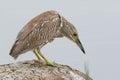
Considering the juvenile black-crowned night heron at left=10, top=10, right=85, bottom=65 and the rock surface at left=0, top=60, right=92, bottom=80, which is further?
the rock surface at left=0, top=60, right=92, bottom=80

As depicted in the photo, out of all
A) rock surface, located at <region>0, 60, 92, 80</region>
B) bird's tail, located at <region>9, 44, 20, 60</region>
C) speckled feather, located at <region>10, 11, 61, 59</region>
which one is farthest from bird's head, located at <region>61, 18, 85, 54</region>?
bird's tail, located at <region>9, 44, 20, 60</region>

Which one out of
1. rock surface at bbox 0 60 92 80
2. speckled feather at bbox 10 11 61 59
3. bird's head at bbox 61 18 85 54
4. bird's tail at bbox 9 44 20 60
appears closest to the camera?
bird's tail at bbox 9 44 20 60

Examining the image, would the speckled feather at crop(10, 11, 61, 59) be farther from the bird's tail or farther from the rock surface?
the rock surface

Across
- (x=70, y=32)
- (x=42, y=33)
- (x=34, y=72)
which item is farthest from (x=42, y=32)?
(x=34, y=72)

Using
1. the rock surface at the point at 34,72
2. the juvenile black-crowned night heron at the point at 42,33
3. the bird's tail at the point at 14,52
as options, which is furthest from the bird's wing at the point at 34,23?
the rock surface at the point at 34,72

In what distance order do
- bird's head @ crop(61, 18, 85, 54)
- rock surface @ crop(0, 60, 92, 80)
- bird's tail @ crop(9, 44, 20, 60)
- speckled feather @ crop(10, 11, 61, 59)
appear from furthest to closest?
bird's head @ crop(61, 18, 85, 54) → rock surface @ crop(0, 60, 92, 80) → speckled feather @ crop(10, 11, 61, 59) → bird's tail @ crop(9, 44, 20, 60)

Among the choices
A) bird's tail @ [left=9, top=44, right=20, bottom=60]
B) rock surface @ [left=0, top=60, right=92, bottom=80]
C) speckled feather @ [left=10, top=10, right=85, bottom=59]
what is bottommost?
rock surface @ [left=0, top=60, right=92, bottom=80]

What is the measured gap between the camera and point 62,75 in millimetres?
8398

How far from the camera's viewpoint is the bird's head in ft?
28.7

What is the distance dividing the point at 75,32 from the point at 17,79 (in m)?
1.87

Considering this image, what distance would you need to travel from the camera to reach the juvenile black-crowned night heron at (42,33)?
779cm

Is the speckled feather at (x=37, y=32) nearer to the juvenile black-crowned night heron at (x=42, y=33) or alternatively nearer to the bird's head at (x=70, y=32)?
the juvenile black-crowned night heron at (x=42, y=33)

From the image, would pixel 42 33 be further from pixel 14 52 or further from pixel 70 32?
pixel 14 52

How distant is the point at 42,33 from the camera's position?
27.3ft
